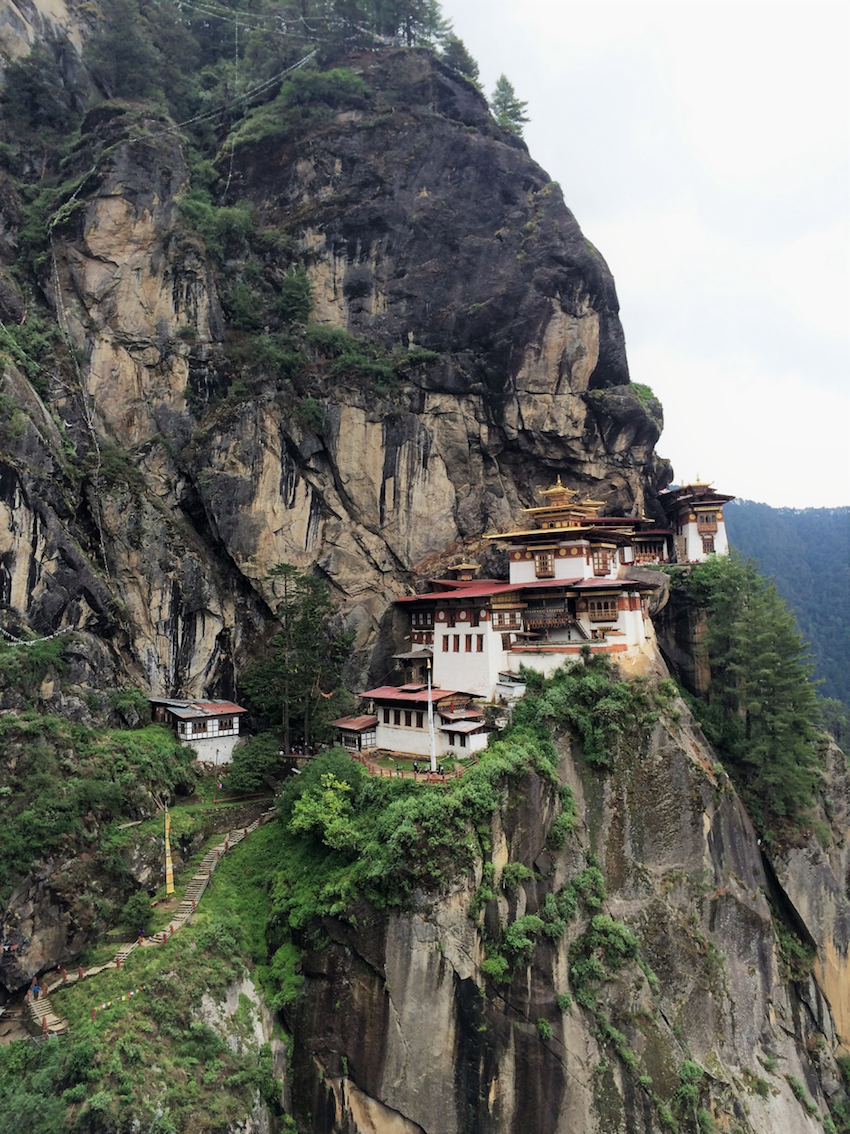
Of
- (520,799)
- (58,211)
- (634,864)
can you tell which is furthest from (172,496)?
(634,864)

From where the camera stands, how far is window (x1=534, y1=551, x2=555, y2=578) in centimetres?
3522

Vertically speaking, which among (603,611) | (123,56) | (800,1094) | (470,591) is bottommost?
(800,1094)

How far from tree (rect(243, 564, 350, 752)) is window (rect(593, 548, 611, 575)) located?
44.7ft

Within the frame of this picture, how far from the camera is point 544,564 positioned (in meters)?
35.4

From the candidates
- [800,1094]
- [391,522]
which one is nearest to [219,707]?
[391,522]

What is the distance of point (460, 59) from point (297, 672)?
45737mm

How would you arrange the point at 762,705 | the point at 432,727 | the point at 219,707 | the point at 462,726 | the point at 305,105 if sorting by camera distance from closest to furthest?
the point at 432,727
the point at 462,726
the point at 762,705
the point at 219,707
the point at 305,105

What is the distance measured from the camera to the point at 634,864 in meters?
26.1

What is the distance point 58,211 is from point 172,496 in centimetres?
1629

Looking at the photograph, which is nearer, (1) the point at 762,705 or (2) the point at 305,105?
(1) the point at 762,705

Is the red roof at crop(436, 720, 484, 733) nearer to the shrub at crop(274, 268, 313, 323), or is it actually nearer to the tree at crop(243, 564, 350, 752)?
the tree at crop(243, 564, 350, 752)

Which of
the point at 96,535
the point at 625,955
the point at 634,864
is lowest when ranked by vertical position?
the point at 625,955

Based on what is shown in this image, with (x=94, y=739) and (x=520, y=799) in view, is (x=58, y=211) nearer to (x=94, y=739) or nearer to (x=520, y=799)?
(x=94, y=739)

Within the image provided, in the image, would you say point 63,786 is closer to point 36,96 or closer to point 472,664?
point 472,664
